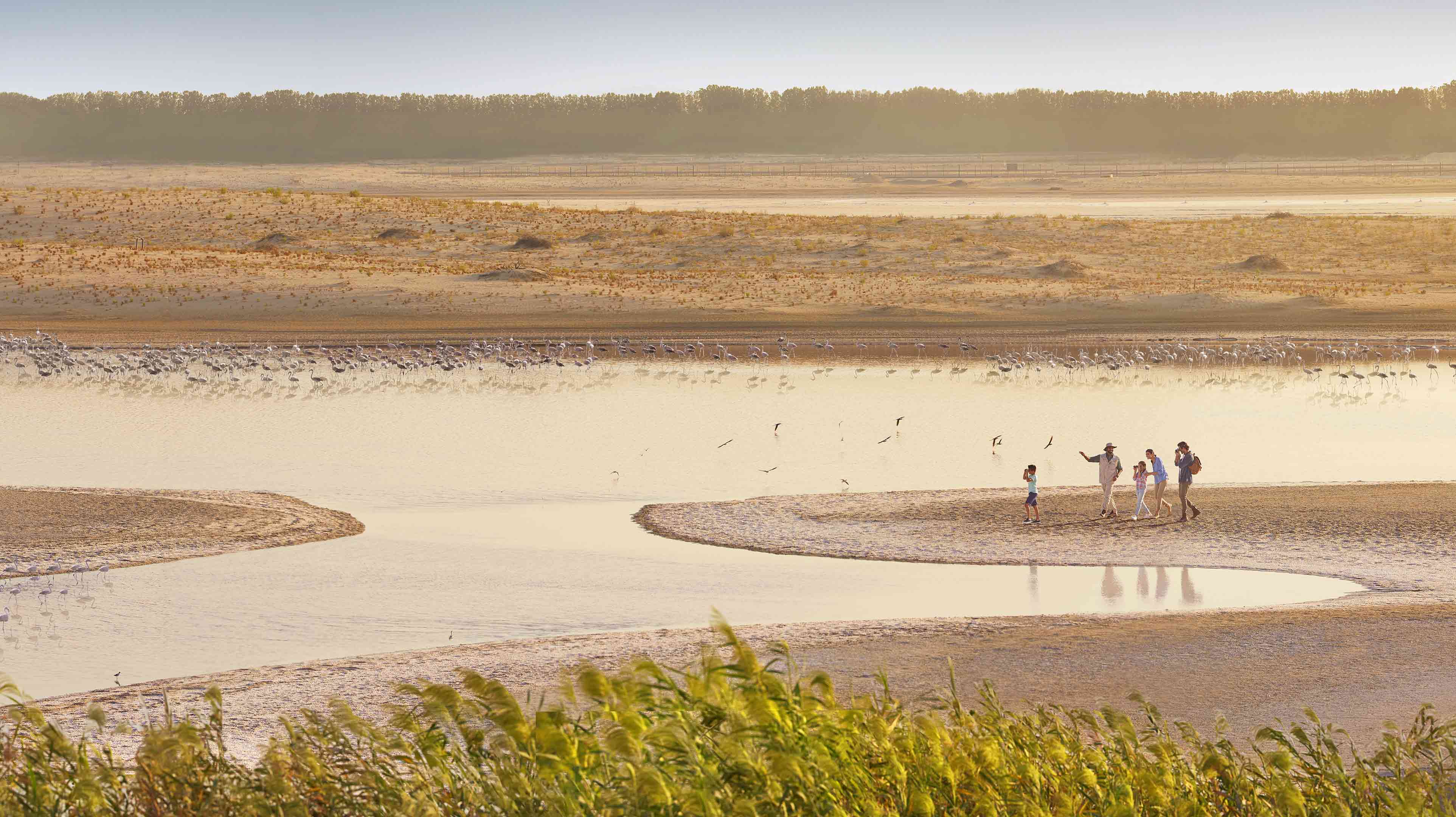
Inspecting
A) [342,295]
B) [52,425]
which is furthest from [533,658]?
[342,295]

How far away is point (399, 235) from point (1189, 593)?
64.6 meters

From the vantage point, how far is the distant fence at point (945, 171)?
547ft

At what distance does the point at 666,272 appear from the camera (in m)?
68.1

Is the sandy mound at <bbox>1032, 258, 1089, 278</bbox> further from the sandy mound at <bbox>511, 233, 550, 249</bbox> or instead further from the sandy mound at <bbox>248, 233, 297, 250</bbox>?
the sandy mound at <bbox>248, 233, 297, 250</bbox>

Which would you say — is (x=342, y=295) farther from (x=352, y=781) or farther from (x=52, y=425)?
(x=352, y=781)

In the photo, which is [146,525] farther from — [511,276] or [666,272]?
[666,272]

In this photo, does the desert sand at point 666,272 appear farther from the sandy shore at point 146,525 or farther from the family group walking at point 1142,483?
the family group walking at point 1142,483

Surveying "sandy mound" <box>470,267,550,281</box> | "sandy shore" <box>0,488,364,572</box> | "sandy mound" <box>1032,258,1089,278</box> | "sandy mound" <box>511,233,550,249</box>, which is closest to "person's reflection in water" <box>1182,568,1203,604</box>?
"sandy shore" <box>0,488,364,572</box>

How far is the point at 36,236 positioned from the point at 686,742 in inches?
3137

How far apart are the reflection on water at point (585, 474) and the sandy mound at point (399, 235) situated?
35352 mm

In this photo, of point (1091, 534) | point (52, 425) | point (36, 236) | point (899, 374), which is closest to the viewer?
point (1091, 534)

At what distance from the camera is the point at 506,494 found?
25969mm

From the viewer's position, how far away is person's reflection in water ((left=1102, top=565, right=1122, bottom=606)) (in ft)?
60.4

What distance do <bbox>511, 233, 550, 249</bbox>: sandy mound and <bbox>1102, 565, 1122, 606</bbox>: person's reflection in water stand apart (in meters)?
57.3
